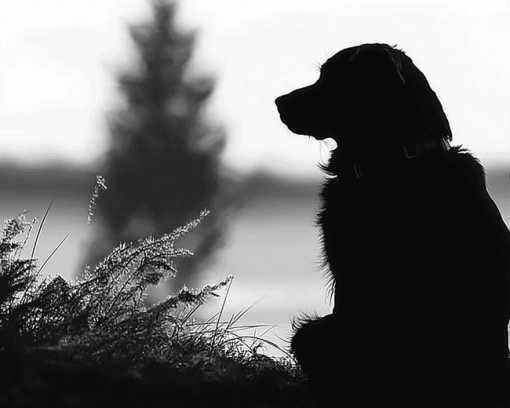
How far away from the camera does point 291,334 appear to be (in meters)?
5.32

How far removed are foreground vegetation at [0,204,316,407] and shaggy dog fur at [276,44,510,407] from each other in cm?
30

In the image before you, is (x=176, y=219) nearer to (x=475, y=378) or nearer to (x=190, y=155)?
(x=190, y=155)

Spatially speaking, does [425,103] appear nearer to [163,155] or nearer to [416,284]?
[416,284]

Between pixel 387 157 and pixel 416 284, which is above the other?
pixel 387 157

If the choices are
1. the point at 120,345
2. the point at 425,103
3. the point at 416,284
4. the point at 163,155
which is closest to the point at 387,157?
the point at 425,103

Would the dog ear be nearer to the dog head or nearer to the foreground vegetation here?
the dog head

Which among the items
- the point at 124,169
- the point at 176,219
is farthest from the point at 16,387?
the point at 124,169

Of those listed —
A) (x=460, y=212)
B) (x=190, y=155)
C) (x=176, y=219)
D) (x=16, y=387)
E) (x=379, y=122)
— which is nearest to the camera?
(x=16, y=387)

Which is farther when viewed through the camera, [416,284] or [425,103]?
[425,103]

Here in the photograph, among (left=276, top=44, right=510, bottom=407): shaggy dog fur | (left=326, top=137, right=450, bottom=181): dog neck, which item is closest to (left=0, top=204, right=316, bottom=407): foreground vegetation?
(left=276, top=44, right=510, bottom=407): shaggy dog fur

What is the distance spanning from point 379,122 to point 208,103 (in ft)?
82.3

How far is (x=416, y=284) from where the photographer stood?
475cm

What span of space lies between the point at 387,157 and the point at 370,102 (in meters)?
0.36

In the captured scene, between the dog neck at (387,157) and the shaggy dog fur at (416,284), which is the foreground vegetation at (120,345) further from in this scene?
the dog neck at (387,157)
